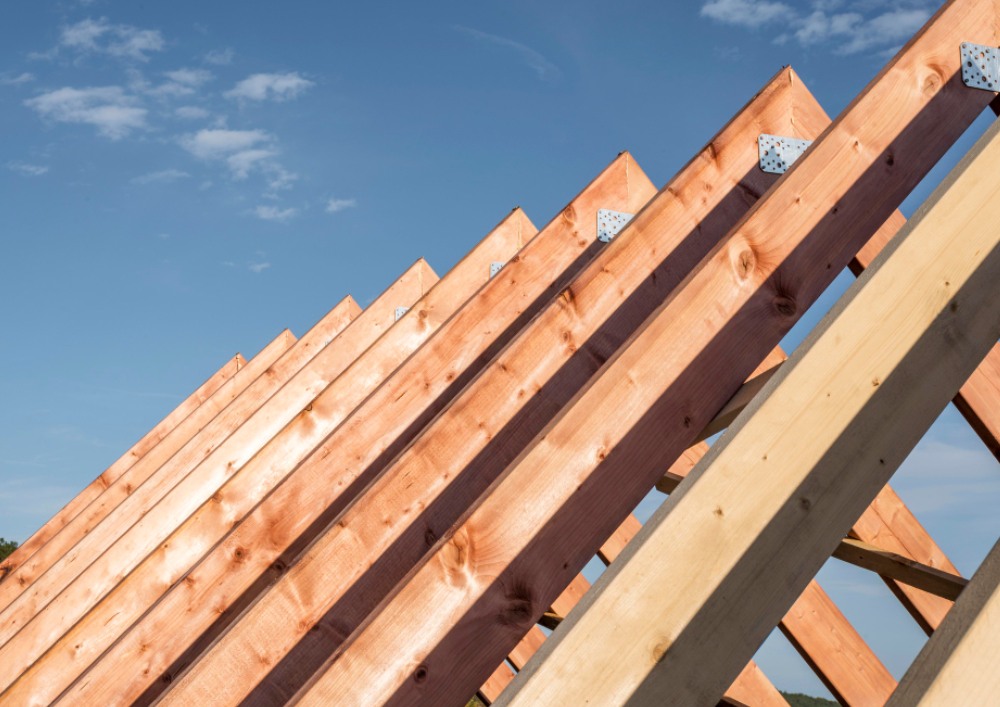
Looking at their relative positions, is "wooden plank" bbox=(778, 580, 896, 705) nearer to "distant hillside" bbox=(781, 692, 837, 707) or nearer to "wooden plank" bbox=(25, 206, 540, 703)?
"wooden plank" bbox=(25, 206, 540, 703)

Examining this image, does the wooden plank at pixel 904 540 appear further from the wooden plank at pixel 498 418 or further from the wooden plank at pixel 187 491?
the wooden plank at pixel 187 491

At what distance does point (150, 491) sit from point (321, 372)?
43.8 inches

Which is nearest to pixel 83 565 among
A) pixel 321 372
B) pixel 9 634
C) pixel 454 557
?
pixel 9 634

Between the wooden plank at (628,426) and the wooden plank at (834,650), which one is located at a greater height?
the wooden plank at (834,650)

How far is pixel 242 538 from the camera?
286 centimetres

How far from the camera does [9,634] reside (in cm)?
461

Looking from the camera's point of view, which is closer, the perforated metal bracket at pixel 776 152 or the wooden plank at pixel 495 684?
the perforated metal bracket at pixel 776 152

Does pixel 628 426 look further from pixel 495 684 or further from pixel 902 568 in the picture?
pixel 495 684

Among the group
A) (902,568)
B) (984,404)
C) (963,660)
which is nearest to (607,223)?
(984,404)

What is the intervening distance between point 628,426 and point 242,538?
4.61 feet

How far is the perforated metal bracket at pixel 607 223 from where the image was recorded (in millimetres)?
3855

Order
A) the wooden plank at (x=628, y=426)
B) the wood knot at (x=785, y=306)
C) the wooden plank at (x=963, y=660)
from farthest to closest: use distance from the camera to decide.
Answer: the wood knot at (x=785, y=306) < the wooden plank at (x=628, y=426) < the wooden plank at (x=963, y=660)

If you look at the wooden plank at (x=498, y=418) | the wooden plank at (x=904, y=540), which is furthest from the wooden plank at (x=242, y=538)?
the wooden plank at (x=904, y=540)

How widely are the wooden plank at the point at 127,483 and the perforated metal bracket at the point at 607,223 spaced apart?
9.10 ft
